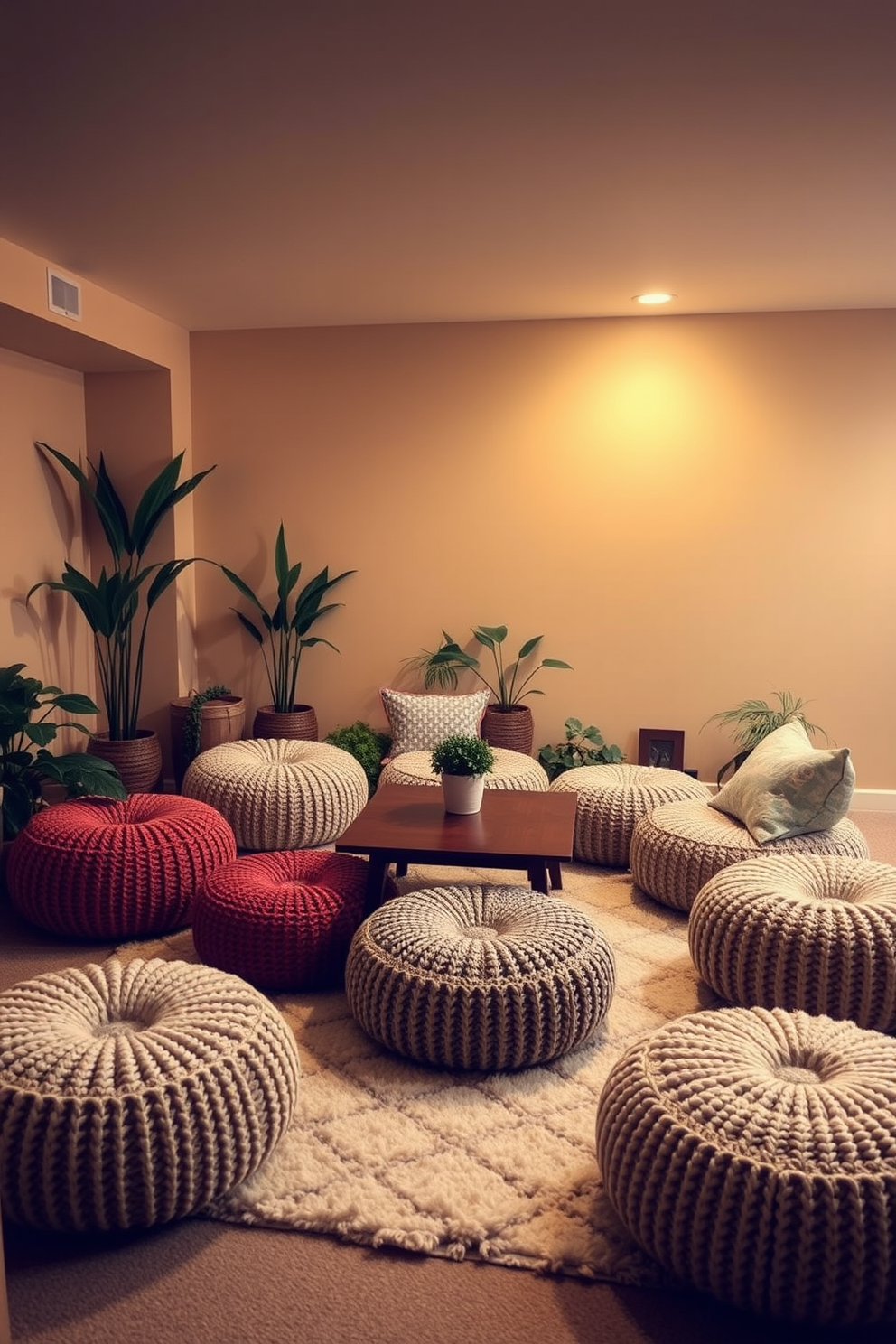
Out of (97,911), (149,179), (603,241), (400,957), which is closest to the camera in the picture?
(400,957)

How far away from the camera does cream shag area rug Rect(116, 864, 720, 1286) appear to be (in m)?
1.82

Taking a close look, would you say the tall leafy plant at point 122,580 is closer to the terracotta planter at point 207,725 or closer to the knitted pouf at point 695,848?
the terracotta planter at point 207,725

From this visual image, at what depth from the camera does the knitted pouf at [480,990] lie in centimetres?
228

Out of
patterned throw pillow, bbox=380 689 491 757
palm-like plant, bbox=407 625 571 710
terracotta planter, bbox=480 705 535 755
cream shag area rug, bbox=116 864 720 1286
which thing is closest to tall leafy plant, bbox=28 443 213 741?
patterned throw pillow, bbox=380 689 491 757

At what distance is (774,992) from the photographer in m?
2.50

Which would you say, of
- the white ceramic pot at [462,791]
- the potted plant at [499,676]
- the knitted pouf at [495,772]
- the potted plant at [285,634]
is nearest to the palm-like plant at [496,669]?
the potted plant at [499,676]

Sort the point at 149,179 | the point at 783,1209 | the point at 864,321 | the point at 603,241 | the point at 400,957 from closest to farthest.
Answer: the point at 783,1209
the point at 400,957
the point at 149,179
the point at 603,241
the point at 864,321

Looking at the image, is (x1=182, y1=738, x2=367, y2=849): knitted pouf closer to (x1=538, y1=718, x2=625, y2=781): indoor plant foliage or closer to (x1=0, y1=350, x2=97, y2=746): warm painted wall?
(x1=0, y1=350, x2=97, y2=746): warm painted wall

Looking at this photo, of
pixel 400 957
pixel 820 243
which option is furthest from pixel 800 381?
pixel 400 957

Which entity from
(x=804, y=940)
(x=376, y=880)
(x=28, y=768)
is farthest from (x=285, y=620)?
(x=804, y=940)

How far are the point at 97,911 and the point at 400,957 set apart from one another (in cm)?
109

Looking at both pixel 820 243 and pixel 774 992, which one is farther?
pixel 820 243

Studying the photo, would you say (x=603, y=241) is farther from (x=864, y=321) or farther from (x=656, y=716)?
(x=656, y=716)

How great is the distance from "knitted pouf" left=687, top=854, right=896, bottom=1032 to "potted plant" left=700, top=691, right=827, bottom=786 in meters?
1.81
